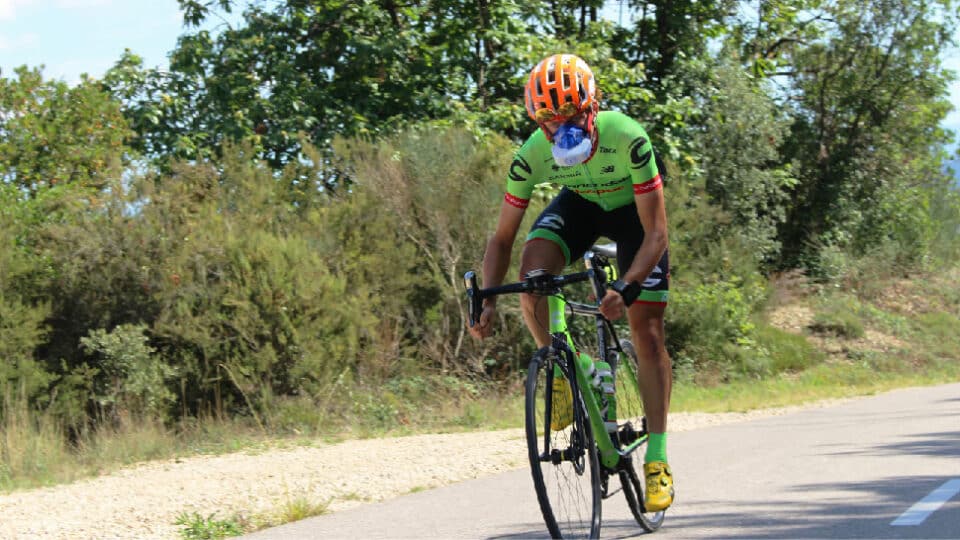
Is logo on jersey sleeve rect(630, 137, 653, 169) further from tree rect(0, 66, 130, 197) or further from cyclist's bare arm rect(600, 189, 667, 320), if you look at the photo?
tree rect(0, 66, 130, 197)

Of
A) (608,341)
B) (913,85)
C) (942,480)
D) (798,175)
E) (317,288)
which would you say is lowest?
(942,480)

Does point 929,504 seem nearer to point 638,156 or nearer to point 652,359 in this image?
point 652,359

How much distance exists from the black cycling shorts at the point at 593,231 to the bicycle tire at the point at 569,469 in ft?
2.66

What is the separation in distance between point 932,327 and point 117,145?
1834 centimetres

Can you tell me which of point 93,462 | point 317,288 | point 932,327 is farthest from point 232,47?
point 932,327

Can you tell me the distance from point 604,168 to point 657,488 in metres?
1.59

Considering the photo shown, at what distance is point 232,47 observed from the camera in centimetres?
1944

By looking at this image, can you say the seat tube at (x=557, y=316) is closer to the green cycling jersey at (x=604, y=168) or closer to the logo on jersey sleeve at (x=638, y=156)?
the green cycling jersey at (x=604, y=168)

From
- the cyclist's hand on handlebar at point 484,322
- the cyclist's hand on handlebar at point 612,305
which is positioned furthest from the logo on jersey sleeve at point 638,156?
the cyclist's hand on handlebar at point 484,322

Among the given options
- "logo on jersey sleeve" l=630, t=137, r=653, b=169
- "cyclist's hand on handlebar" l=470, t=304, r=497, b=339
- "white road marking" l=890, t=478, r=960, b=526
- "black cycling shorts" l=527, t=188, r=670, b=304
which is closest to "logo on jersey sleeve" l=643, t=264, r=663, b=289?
"black cycling shorts" l=527, t=188, r=670, b=304

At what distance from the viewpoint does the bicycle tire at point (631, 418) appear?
5.68 m

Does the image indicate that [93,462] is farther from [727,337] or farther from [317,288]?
[727,337]

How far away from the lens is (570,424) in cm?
518

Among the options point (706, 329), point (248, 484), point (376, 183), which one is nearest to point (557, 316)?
point (248, 484)
